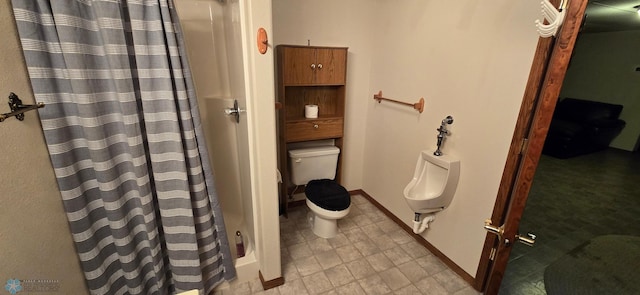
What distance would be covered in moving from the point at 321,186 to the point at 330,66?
1044mm

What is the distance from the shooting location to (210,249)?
1.48 metres

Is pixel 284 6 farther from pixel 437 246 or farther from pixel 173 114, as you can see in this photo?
pixel 437 246

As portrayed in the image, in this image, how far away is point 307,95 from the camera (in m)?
2.36

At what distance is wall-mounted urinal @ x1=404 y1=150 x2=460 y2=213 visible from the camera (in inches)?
65.6

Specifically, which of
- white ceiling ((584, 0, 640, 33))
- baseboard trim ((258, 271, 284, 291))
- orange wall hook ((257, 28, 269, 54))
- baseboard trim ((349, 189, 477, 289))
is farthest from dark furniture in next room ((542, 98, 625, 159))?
orange wall hook ((257, 28, 269, 54))

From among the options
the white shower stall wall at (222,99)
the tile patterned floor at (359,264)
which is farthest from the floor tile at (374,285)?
the white shower stall wall at (222,99)

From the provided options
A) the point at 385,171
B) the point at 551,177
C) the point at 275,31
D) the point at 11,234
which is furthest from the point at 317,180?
the point at 551,177

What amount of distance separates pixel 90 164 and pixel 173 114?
0.41 metres

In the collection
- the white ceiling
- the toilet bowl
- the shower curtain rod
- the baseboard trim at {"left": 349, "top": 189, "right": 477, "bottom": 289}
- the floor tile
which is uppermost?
the white ceiling

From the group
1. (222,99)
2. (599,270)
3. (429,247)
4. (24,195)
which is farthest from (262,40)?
(429,247)

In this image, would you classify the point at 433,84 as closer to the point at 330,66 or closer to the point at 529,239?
the point at 330,66

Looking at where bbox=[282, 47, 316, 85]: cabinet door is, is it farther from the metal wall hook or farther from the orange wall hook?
the metal wall hook

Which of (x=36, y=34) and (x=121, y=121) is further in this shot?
(x=121, y=121)

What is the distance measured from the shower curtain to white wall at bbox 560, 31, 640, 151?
598 centimetres
